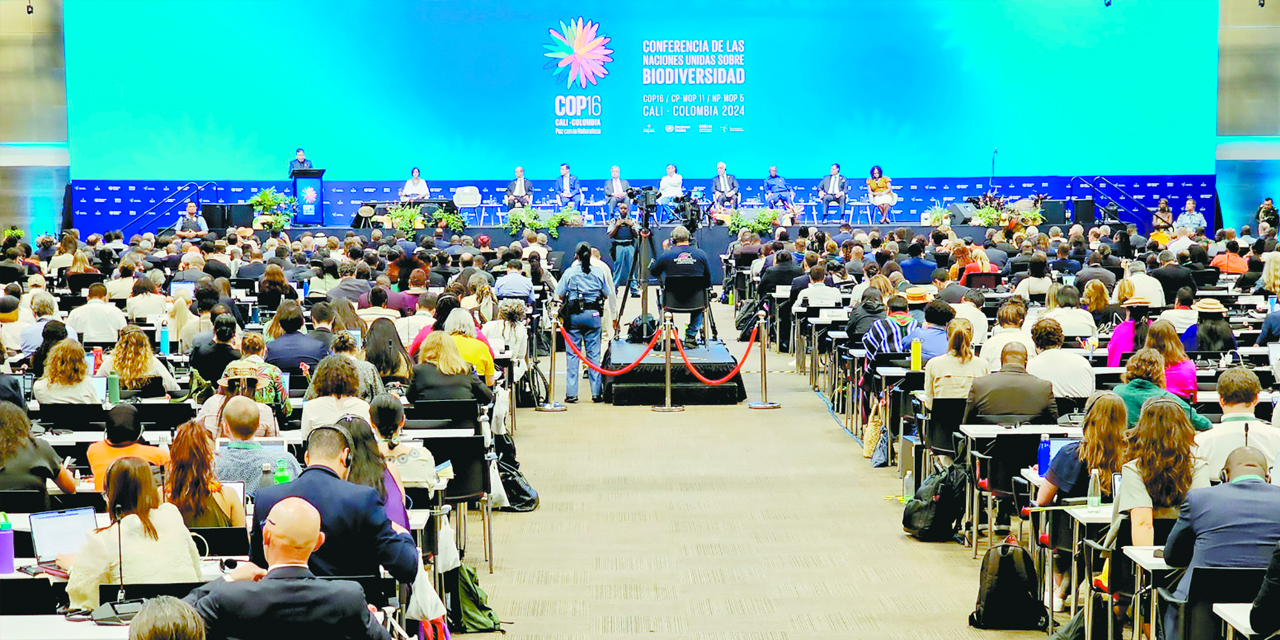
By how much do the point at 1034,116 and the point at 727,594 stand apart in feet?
72.0

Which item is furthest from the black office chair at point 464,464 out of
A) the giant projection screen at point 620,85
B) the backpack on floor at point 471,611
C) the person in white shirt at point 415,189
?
the giant projection screen at point 620,85

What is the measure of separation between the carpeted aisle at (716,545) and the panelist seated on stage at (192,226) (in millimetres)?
10515

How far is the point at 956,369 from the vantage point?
28.2 feet

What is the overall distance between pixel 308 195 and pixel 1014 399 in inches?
743

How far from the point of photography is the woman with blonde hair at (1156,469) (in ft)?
17.2

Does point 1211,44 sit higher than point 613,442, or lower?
higher

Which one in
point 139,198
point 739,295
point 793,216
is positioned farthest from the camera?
point 139,198

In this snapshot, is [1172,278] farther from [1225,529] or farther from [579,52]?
[579,52]

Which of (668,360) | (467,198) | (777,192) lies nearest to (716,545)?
(668,360)

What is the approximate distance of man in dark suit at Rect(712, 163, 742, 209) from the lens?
24734 millimetres

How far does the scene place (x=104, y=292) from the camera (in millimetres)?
11453

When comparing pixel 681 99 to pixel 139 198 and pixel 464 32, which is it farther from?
pixel 139 198

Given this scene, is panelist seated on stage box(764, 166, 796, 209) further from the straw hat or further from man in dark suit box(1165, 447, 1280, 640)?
man in dark suit box(1165, 447, 1280, 640)

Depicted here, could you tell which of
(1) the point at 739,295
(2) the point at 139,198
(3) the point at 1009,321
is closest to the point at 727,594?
(3) the point at 1009,321
